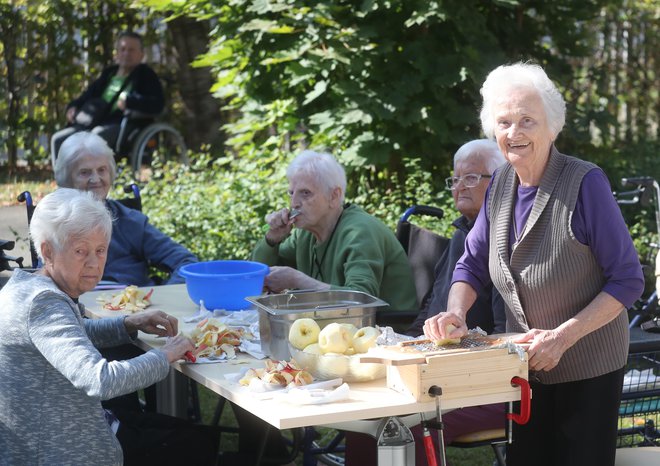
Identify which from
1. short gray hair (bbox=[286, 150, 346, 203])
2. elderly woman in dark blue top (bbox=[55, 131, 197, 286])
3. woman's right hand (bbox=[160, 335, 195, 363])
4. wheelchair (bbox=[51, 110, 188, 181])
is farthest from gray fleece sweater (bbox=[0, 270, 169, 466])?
wheelchair (bbox=[51, 110, 188, 181])

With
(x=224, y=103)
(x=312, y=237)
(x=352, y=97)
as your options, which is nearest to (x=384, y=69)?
(x=352, y=97)

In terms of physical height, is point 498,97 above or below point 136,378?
above

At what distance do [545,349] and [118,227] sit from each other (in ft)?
8.67

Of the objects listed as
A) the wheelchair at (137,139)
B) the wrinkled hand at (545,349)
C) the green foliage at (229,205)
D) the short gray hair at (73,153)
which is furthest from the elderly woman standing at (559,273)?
the wheelchair at (137,139)

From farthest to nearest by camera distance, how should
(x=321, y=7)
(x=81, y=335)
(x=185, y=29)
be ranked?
(x=185, y=29) → (x=321, y=7) → (x=81, y=335)

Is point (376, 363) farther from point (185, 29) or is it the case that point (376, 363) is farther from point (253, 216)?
point (185, 29)

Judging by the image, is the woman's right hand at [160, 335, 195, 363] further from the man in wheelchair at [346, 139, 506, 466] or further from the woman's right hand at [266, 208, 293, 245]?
the woman's right hand at [266, 208, 293, 245]

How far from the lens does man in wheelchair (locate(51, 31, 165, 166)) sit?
905 centimetres

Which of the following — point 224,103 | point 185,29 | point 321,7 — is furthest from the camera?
point 224,103

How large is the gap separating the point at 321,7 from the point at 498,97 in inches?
156

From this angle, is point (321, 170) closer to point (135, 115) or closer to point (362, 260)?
point (362, 260)

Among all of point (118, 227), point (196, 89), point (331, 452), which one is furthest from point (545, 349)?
point (196, 89)

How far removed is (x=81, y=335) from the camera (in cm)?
263

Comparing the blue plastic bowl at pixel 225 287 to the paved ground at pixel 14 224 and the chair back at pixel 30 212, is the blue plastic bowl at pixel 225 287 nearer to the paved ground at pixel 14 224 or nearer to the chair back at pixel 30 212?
the chair back at pixel 30 212
